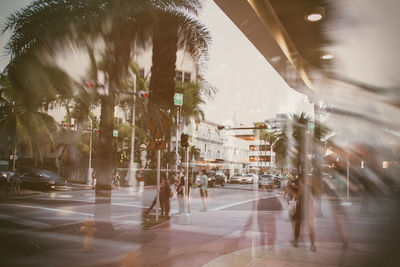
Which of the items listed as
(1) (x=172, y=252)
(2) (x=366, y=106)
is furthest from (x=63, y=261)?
(2) (x=366, y=106)

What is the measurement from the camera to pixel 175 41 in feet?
29.8

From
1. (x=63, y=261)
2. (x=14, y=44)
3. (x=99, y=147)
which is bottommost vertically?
(x=63, y=261)

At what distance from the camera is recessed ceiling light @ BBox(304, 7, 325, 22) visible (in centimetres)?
631

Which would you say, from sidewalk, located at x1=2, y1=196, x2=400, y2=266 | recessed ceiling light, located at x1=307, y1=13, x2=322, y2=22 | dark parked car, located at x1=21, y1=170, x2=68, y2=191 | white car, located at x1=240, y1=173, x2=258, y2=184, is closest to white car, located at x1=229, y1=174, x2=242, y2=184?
white car, located at x1=240, y1=173, x2=258, y2=184

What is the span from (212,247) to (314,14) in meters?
5.20

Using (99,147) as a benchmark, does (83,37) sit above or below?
above

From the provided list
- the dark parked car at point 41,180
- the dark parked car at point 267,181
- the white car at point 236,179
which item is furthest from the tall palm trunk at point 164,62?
the white car at point 236,179

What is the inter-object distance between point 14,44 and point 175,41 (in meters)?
3.98

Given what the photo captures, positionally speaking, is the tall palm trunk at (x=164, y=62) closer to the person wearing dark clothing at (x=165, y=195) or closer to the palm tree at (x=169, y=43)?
the palm tree at (x=169, y=43)

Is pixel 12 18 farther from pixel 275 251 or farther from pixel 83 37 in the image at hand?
pixel 275 251

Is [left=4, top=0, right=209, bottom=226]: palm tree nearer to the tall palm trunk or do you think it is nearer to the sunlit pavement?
the tall palm trunk

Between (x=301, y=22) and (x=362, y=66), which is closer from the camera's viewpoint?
(x=301, y=22)

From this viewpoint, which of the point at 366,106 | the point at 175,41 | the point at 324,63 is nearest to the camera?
the point at 175,41

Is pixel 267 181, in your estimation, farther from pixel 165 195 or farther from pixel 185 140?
pixel 165 195
